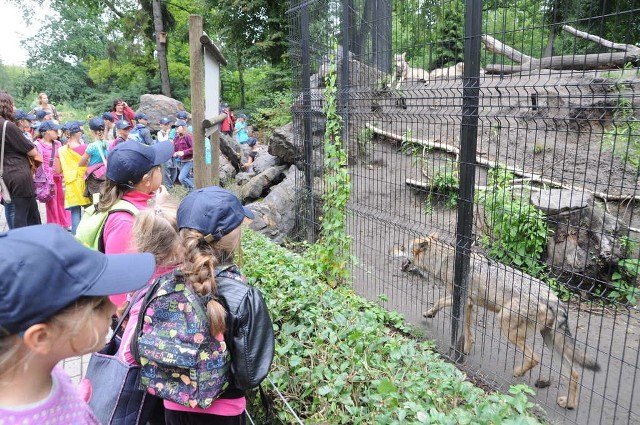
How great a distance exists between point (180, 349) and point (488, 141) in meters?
4.06

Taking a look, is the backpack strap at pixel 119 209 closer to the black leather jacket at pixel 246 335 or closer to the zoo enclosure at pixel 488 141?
the black leather jacket at pixel 246 335

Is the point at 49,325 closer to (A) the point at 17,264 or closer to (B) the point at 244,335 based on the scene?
(A) the point at 17,264

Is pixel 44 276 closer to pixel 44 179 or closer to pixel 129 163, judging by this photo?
pixel 129 163

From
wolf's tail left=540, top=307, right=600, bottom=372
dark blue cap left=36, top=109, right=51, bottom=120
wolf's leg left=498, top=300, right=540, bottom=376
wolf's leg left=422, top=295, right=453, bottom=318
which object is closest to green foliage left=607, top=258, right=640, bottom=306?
wolf's tail left=540, top=307, right=600, bottom=372

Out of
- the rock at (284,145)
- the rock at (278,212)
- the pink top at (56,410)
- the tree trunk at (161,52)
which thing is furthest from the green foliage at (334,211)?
the tree trunk at (161,52)

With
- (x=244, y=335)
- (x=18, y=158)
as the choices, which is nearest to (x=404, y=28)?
(x=244, y=335)

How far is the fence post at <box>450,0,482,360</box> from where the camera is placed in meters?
4.08

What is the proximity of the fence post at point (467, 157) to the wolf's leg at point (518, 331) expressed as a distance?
0.42m

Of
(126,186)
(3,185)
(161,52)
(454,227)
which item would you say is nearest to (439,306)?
(454,227)

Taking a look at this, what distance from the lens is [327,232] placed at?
5.94 meters

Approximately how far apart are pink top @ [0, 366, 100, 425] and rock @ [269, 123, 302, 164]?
30.6ft

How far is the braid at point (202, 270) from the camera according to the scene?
1970 millimetres

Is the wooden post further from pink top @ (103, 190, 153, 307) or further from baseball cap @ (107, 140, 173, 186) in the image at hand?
pink top @ (103, 190, 153, 307)

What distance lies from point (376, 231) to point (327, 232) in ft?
2.20
